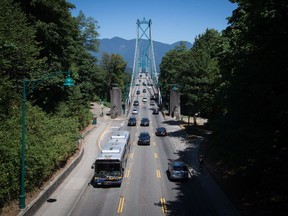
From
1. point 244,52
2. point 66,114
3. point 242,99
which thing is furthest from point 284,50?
point 66,114

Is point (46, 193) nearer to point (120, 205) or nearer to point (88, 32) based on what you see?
point (120, 205)

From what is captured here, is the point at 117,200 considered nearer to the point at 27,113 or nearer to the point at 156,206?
the point at 156,206

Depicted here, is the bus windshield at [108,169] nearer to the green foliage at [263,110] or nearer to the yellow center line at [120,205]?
the yellow center line at [120,205]

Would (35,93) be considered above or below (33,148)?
above

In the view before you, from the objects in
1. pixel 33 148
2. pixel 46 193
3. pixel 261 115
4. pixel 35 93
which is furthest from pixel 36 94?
pixel 261 115

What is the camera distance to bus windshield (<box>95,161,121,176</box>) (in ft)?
81.3

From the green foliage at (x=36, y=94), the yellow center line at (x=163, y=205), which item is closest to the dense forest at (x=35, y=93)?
the green foliage at (x=36, y=94)

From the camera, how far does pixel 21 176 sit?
1880 centimetres

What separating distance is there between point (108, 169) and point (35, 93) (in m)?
17.8

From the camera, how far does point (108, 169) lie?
24812mm

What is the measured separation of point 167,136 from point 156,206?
28.4 metres

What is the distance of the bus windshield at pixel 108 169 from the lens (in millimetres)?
24781

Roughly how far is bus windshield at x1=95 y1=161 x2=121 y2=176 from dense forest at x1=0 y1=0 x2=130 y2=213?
12.7ft

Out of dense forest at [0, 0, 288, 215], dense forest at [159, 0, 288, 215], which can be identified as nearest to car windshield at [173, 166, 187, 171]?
dense forest at [0, 0, 288, 215]
